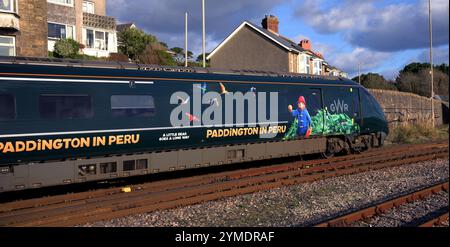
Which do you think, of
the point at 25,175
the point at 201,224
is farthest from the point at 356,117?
the point at 25,175

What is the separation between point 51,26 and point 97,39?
5.90m

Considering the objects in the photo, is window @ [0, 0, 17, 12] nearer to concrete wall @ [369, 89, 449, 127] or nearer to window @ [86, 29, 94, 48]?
window @ [86, 29, 94, 48]

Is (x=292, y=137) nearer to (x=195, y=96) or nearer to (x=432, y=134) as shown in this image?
(x=195, y=96)

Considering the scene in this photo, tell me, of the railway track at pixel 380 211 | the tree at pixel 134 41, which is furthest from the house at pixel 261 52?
the railway track at pixel 380 211

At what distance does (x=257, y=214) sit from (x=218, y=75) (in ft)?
18.0

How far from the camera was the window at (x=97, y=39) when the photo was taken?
40781 millimetres

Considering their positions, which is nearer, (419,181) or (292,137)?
(419,181)

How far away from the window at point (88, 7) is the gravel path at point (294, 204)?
3629 centimetres

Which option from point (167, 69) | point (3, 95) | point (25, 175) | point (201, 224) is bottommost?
point (201, 224)

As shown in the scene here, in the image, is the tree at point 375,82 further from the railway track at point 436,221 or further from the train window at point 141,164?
the railway track at point 436,221

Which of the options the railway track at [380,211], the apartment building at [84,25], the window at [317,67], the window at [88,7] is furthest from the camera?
the window at [317,67]

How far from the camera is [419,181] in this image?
11.8 meters

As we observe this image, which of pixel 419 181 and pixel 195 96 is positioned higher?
pixel 195 96

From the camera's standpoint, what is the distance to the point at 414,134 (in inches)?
1047
